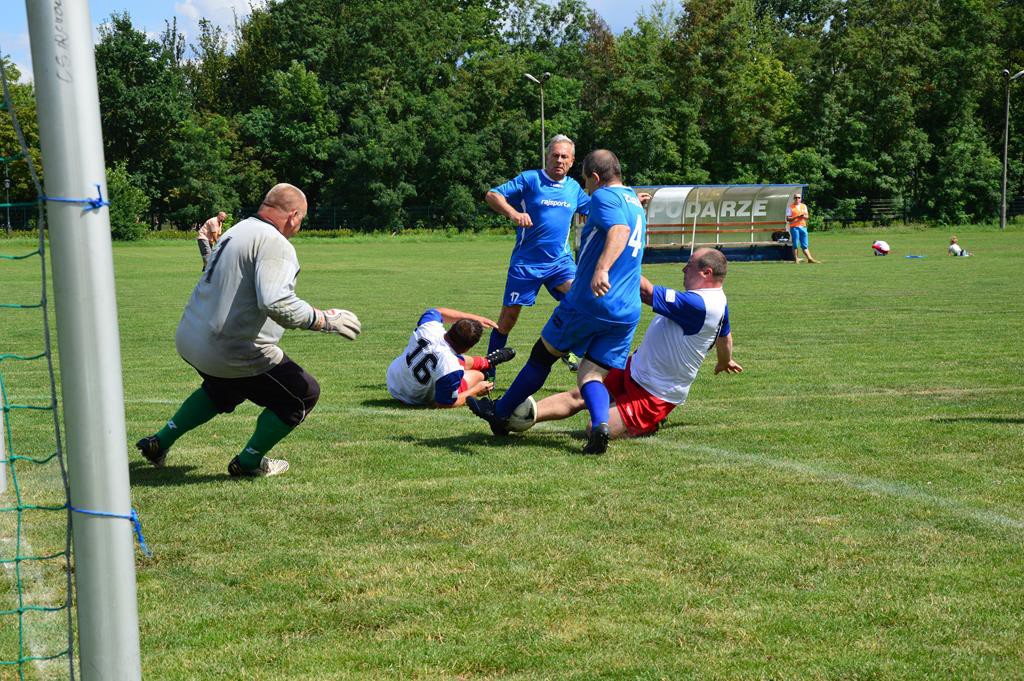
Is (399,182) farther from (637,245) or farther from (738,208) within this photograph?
(637,245)

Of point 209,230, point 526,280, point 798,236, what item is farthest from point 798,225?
point 526,280

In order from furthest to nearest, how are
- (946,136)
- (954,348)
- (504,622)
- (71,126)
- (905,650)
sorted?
(946,136), (954,348), (504,622), (905,650), (71,126)

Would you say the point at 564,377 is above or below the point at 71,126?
below

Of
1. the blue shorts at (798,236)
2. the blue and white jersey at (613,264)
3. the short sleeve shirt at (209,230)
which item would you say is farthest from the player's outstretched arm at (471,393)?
the blue shorts at (798,236)

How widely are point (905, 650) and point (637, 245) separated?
405cm

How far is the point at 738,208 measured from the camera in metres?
35.4

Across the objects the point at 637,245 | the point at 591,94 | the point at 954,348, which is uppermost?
the point at 591,94

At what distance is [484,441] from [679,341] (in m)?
1.47

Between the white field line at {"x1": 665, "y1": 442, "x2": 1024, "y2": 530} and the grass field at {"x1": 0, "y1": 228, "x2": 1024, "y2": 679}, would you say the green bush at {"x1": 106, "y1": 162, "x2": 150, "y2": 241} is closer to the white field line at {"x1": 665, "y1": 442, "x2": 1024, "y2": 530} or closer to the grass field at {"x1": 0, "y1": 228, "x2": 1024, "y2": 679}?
the grass field at {"x1": 0, "y1": 228, "x2": 1024, "y2": 679}

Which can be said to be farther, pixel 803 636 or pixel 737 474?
pixel 737 474

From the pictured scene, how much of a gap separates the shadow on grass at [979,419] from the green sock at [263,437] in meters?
4.64

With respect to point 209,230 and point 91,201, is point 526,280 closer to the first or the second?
point 91,201

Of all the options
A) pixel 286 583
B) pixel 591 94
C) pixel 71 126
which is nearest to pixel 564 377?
pixel 286 583

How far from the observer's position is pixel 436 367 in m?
8.87
